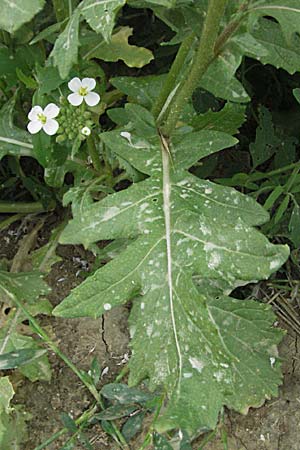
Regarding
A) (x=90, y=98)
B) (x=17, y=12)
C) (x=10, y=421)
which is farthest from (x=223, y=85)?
(x=10, y=421)

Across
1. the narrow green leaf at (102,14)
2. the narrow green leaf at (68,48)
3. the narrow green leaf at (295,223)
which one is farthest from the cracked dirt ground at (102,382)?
the narrow green leaf at (102,14)

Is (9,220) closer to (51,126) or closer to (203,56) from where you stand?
(51,126)

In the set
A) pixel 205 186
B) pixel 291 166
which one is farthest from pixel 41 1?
pixel 291 166

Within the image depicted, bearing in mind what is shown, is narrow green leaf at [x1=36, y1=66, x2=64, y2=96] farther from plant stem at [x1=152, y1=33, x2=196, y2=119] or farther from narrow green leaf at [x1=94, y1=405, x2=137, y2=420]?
narrow green leaf at [x1=94, y1=405, x2=137, y2=420]

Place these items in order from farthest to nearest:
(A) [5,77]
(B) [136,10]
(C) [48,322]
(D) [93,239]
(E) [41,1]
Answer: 1. (B) [136,10]
2. (C) [48,322]
3. (A) [5,77]
4. (D) [93,239]
5. (E) [41,1]

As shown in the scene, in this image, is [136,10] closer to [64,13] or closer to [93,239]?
[64,13]

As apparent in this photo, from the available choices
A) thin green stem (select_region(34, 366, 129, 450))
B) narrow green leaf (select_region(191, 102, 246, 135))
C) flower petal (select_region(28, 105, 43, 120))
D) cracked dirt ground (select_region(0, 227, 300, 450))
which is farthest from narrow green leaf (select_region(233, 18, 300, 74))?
thin green stem (select_region(34, 366, 129, 450))

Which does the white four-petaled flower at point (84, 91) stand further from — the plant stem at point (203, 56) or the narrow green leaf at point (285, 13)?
the narrow green leaf at point (285, 13)
